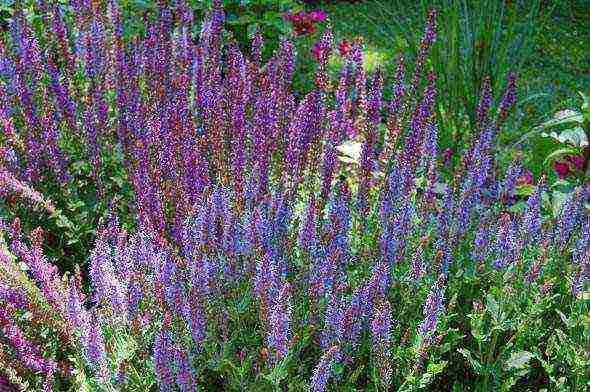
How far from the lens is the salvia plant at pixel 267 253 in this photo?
1.74m

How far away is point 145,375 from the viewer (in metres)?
1.86

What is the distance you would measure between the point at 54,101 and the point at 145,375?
3.99 feet

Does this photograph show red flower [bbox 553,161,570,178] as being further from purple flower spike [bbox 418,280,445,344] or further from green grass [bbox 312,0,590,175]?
green grass [bbox 312,0,590,175]

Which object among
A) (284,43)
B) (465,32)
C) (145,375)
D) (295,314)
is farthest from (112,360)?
(465,32)

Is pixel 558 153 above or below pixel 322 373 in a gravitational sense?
above

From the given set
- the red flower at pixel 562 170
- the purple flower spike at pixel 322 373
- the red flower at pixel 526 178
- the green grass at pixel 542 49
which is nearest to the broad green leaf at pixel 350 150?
the red flower at pixel 526 178

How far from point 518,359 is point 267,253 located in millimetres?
710

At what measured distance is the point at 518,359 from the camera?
72.1 inches

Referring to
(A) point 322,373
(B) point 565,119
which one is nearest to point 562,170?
(B) point 565,119

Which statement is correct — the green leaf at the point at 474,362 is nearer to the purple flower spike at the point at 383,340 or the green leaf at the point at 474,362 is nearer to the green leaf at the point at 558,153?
the purple flower spike at the point at 383,340

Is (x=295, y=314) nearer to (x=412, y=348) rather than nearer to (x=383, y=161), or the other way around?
(x=412, y=348)

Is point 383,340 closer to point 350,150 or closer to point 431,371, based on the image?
point 431,371

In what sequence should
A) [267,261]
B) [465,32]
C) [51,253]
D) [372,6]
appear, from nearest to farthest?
1. [267,261]
2. [51,253]
3. [465,32]
4. [372,6]

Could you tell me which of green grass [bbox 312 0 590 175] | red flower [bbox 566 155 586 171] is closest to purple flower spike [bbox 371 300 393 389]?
red flower [bbox 566 155 586 171]
